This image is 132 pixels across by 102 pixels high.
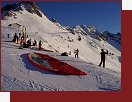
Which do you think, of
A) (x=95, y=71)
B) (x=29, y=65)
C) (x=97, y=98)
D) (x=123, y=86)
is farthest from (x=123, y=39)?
(x=29, y=65)

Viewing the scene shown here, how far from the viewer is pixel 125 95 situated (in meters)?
13.0

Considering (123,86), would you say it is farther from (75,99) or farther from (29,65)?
(29,65)

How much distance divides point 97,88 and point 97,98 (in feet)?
10.1

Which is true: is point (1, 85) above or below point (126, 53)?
below

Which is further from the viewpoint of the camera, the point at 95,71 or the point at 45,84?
the point at 95,71

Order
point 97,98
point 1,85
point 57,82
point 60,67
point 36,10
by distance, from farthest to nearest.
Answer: point 36,10 < point 60,67 < point 57,82 < point 1,85 < point 97,98

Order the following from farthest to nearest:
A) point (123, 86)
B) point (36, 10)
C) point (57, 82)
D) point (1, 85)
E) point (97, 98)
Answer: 1. point (36, 10)
2. point (57, 82)
3. point (1, 85)
4. point (123, 86)
5. point (97, 98)

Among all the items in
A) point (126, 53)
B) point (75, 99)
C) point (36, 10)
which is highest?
point (36, 10)

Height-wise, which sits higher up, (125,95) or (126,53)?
(126,53)

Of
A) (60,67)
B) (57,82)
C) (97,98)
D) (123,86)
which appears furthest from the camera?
(60,67)

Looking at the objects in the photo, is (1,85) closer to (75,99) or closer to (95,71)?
(75,99)

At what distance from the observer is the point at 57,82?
16.1 m

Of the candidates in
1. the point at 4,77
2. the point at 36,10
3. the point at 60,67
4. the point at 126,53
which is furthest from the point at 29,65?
the point at 36,10

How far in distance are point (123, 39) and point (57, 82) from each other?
3836 mm
